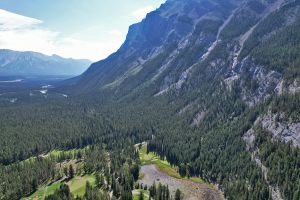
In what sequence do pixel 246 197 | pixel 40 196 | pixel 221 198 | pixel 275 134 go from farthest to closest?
pixel 275 134, pixel 40 196, pixel 221 198, pixel 246 197

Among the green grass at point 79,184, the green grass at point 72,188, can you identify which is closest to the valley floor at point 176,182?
the green grass at point 79,184

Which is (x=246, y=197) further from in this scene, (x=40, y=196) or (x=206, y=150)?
(x=40, y=196)

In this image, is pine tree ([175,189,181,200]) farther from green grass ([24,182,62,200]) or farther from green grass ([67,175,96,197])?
green grass ([24,182,62,200])

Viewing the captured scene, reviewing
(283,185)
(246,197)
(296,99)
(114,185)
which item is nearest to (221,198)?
(246,197)

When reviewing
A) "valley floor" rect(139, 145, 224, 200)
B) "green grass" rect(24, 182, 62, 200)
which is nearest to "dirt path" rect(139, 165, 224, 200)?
"valley floor" rect(139, 145, 224, 200)

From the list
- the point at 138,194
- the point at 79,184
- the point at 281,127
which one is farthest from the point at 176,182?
the point at 281,127

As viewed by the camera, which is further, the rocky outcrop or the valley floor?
the rocky outcrop

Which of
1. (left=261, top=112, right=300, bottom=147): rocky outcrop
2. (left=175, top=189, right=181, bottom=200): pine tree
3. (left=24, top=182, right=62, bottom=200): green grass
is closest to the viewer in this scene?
(left=175, top=189, right=181, bottom=200): pine tree
